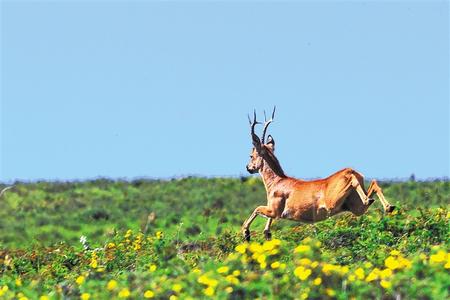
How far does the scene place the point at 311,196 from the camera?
17125 millimetres

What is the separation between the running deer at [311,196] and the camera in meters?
16.8

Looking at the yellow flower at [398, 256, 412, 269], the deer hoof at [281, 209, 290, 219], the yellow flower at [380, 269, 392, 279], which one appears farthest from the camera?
the deer hoof at [281, 209, 290, 219]

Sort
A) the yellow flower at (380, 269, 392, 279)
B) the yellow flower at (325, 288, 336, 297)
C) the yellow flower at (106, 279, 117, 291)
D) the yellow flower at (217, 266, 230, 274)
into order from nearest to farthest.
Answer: the yellow flower at (325, 288, 336, 297) → the yellow flower at (380, 269, 392, 279) → the yellow flower at (217, 266, 230, 274) → the yellow flower at (106, 279, 117, 291)

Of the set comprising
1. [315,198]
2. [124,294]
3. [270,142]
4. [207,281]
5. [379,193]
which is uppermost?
[270,142]

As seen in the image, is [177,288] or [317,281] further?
[177,288]

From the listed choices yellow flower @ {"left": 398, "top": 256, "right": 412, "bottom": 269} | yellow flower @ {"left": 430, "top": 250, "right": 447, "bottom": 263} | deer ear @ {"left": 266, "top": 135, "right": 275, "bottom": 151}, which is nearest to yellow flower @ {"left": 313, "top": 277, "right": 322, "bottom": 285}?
yellow flower @ {"left": 398, "top": 256, "right": 412, "bottom": 269}

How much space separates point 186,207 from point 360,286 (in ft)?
104

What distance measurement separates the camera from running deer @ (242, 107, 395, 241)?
1677 centimetres

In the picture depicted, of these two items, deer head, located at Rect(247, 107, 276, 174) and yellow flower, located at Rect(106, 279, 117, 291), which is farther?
deer head, located at Rect(247, 107, 276, 174)

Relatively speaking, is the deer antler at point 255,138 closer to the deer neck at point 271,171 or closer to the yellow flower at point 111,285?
the deer neck at point 271,171

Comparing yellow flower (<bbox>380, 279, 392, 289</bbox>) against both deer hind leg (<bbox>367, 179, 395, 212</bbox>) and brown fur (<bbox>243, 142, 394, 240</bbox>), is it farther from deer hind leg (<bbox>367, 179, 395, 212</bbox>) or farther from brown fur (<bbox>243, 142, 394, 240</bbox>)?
brown fur (<bbox>243, 142, 394, 240</bbox>)

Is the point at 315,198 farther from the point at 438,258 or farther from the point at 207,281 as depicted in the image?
the point at 207,281

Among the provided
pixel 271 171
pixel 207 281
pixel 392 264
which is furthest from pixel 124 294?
pixel 271 171

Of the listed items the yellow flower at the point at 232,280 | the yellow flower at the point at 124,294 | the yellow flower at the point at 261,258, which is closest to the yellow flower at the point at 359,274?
the yellow flower at the point at 261,258
